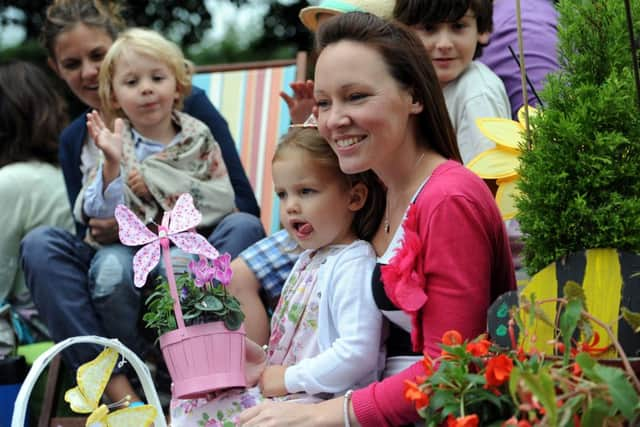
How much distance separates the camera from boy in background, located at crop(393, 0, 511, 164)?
3.39 metres

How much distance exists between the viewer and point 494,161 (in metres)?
2.92

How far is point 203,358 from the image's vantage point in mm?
2559

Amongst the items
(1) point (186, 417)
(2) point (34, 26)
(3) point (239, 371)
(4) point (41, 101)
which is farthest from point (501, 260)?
(2) point (34, 26)

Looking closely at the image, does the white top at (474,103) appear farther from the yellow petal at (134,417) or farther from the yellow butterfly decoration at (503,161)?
the yellow petal at (134,417)

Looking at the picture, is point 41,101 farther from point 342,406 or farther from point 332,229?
point 342,406

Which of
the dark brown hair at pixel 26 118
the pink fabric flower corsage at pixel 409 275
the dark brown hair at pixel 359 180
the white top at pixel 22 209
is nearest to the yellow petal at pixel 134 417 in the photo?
the pink fabric flower corsage at pixel 409 275

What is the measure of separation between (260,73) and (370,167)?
2591 mm

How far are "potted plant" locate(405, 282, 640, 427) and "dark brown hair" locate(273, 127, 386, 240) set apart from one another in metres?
0.79

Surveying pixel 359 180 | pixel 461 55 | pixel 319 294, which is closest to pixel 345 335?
pixel 319 294

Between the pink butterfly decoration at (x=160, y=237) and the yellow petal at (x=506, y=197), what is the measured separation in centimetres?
79

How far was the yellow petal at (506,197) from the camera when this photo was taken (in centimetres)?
281

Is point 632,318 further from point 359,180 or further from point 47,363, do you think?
point 47,363

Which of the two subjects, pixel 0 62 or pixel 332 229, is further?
pixel 0 62

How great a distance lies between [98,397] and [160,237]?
419mm
